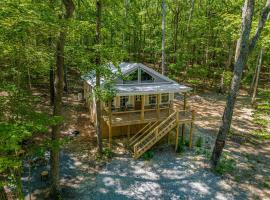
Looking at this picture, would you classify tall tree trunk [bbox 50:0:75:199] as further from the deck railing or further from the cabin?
the deck railing

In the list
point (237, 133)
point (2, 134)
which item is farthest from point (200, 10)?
point (2, 134)

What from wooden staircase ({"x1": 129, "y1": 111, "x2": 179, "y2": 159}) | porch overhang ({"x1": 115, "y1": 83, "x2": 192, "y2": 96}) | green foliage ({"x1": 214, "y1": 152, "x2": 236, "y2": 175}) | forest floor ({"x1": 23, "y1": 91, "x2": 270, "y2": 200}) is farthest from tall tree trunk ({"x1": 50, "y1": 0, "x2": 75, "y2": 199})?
green foliage ({"x1": 214, "y1": 152, "x2": 236, "y2": 175})

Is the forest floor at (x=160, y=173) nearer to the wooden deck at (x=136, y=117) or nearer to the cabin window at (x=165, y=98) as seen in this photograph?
the wooden deck at (x=136, y=117)

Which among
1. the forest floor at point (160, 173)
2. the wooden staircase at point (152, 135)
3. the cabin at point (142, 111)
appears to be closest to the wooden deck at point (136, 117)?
the cabin at point (142, 111)

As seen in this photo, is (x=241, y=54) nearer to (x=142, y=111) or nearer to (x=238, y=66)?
(x=238, y=66)

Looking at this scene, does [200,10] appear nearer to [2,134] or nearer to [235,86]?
[235,86]

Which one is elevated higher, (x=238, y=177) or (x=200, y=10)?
(x=200, y=10)

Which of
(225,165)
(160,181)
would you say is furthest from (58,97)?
(225,165)
